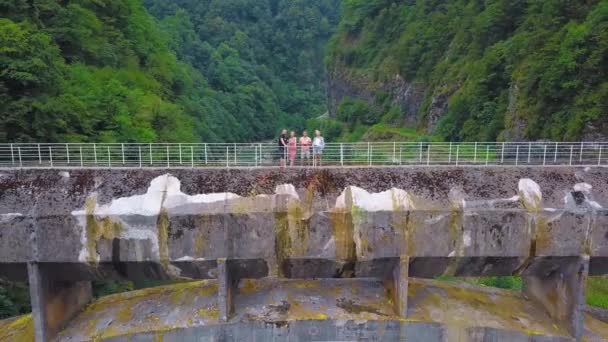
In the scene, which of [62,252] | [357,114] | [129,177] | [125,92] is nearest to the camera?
[62,252]

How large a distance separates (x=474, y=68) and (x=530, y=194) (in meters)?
28.7

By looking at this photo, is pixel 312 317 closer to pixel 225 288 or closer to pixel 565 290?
pixel 225 288

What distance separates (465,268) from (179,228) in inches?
284

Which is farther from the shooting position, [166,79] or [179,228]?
[166,79]

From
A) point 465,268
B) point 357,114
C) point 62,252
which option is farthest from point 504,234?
point 357,114

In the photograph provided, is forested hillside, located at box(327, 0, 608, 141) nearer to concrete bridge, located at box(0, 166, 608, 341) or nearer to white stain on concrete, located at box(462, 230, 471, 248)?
concrete bridge, located at box(0, 166, 608, 341)

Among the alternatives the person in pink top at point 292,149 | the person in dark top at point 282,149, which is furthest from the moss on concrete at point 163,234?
the person in pink top at point 292,149

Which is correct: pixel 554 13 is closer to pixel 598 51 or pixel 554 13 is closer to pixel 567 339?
pixel 598 51

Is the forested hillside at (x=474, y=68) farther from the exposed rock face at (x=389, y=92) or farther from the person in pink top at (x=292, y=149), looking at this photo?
the person in pink top at (x=292, y=149)

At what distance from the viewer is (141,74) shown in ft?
110

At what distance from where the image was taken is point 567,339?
12.2 meters

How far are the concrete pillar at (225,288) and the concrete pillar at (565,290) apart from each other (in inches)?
307

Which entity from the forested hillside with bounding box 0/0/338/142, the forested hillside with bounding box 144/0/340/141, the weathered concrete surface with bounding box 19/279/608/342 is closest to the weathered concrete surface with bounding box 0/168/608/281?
the weathered concrete surface with bounding box 19/279/608/342

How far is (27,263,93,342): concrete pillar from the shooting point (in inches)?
439
